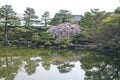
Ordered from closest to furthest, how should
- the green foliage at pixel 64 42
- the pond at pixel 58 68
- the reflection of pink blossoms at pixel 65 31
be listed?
the pond at pixel 58 68 → the green foliage at pixel 64 42 → the reflection of pink blossoms at pixel 65 31

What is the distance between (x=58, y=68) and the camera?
1903cm

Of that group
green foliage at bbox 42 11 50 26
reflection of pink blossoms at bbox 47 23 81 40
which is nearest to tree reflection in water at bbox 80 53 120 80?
reflection of pink blossoms at bbox 47 23 81 40

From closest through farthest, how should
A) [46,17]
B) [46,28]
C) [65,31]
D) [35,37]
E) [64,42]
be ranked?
[64,42] < [35,37] < [65,31] < [46,28] < [46,17]

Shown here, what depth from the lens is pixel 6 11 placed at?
117 ft

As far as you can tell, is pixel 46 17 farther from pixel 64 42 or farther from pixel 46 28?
pixel 64 42

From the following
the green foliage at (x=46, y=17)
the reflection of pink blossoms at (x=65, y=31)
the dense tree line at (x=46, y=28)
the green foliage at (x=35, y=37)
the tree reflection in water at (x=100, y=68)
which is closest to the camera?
the tree reflection in water at (x=100, y=68)

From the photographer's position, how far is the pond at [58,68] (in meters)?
15.8

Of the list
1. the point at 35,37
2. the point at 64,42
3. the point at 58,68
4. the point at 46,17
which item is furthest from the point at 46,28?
the point at 58,68

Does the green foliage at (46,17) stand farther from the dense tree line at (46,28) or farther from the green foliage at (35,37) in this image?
the green foliage at (35,37)

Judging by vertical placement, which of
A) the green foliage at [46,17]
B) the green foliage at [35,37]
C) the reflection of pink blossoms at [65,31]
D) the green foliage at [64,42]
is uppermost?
the green foliage at [46,17]

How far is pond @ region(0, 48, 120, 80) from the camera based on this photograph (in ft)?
51.8

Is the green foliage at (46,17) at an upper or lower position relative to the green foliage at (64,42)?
upper

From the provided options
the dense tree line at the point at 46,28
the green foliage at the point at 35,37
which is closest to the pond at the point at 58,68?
the dense tree line at the point at 46,28

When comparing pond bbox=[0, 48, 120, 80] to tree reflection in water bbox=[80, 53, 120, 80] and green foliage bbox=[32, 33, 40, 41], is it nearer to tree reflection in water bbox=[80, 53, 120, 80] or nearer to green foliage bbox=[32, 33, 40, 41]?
tree reflection in water bbox=[80, 53, 120, 80]
